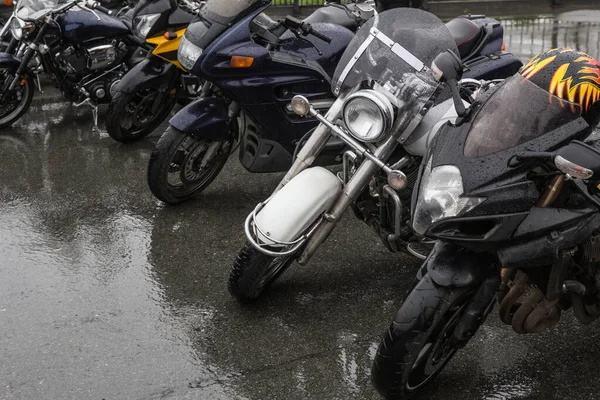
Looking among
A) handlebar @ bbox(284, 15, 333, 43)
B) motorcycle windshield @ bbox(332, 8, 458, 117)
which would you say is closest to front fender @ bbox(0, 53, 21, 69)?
handlebar @ bbox(284, 15, 333, 43)

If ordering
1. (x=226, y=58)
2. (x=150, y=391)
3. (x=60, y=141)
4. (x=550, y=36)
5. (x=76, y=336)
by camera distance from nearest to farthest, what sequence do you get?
(x=150, y=391)
(x=76, y=336)
(x=226, y=58)
(x=60, y=141)
(x=550, y=36)

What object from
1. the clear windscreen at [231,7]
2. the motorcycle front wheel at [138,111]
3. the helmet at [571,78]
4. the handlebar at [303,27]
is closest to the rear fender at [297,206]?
the helmet at [571,78]

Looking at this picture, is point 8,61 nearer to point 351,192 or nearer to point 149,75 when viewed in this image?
point 149,75

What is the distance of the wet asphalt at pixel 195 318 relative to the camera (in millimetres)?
3779

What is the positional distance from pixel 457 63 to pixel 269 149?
2249 millimetres

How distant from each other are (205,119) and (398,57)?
1968mm

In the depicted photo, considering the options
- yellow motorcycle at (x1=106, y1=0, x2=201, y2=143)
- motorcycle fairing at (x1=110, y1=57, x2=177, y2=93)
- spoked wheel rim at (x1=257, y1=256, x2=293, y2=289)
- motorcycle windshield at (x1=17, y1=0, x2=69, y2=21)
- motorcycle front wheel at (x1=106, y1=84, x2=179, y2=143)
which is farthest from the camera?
motorcycle windshield at (x1=17, y1=0, x2=69, y2=21)

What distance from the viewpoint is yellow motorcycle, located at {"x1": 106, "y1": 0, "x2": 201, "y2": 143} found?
21.9ft

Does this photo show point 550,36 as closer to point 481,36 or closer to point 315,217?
point 481,36

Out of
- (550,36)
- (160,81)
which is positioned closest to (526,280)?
(160,81)

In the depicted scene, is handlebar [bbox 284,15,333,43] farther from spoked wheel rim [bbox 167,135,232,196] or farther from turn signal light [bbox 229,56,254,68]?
spoked wheel rim [bbox 167,135,232,196]

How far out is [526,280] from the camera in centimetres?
360

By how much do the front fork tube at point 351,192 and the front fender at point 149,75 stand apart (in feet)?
10.8

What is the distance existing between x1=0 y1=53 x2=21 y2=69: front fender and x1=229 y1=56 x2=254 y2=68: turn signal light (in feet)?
10.7
